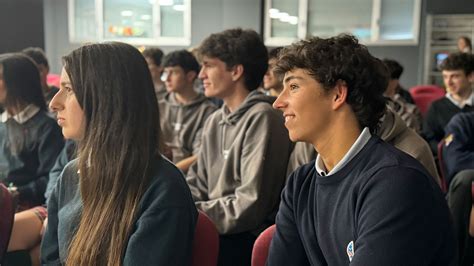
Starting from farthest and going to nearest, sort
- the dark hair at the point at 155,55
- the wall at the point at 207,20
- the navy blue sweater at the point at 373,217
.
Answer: the wall at the point at 207,20
the dark hair at the point at 155,55
the navy blue sweater at the point at 373,217

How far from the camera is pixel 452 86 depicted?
376 centimetres

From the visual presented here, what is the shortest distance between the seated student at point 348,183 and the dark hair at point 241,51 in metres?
0.86

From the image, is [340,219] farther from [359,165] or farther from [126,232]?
[126,232]

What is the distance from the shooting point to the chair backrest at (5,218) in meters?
1.70

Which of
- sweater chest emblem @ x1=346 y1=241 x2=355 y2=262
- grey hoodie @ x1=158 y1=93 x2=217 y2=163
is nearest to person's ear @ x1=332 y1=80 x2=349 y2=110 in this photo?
sweater chest emblem @ x1=346 y1=241 x2=355 y2=262

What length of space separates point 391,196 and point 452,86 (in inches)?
120

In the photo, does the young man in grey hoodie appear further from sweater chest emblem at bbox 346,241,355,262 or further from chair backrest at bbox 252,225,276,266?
sweater chest emblem at bbox 346,241,355,262

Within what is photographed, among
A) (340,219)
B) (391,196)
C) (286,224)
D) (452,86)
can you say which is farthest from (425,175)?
(452,86)

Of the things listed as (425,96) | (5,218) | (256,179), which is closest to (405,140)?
(256,179)

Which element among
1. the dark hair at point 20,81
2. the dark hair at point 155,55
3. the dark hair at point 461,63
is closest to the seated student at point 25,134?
the dark hair at point 20,81

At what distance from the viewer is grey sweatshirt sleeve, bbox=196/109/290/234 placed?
6.33 ft

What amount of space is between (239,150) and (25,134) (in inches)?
42.8

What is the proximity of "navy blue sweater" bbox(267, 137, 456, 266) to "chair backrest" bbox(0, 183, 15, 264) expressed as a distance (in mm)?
963

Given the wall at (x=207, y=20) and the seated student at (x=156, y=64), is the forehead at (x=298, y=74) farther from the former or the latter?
the wall at (x=207, y=20)
